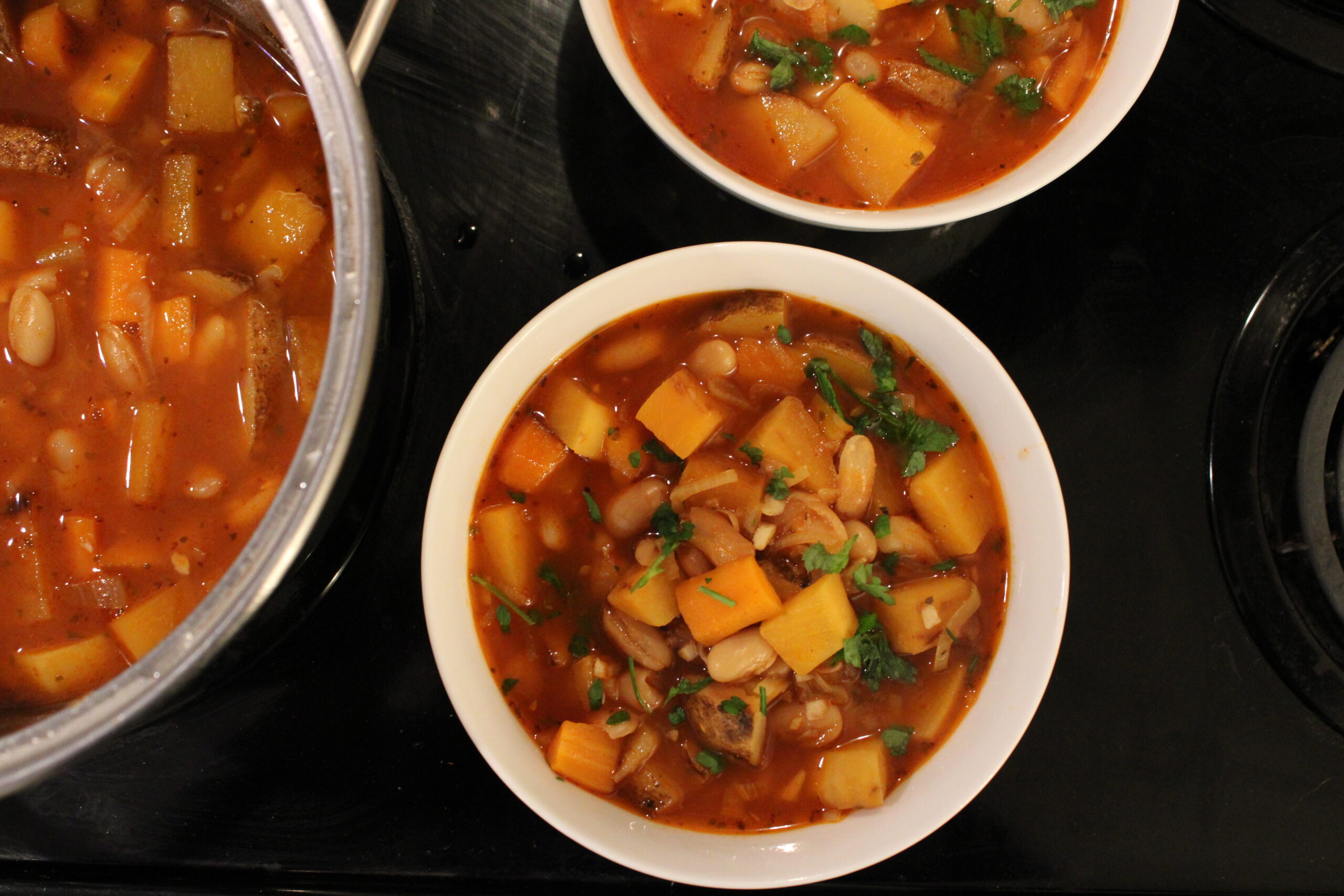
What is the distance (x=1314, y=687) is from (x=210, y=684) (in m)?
2.55

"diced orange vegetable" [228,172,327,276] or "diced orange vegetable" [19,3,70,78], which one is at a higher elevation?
"diced orange vegetable" [19,3,70,78]

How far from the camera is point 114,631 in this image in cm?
173

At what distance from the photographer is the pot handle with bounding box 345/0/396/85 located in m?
1.43

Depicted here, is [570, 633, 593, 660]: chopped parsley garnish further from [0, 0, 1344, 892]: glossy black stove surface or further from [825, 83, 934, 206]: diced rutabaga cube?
[825, 83, 934, 206]: diced rutabaga cube

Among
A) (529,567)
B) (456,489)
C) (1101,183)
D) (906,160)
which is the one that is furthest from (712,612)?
(1101,183)

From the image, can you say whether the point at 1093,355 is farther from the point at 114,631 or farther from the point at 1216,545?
the point at 114,631

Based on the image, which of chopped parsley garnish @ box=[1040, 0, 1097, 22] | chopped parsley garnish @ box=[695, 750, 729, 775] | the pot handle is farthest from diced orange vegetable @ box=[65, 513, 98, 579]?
chopped parsley garnish @ box=[1040, 0, 1097, 22]

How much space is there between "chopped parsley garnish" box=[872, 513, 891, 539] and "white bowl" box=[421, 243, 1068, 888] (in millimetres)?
275

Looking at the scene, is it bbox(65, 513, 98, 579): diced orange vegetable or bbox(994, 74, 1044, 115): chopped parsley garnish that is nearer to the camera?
bbox(65, 513, 98, 579): diced orange vegetable

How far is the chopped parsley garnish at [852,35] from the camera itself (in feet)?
6.37

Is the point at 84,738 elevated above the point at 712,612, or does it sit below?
below

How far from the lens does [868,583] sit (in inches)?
69.4

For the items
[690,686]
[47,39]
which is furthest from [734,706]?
[47,39]

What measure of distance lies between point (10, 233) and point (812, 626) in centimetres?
176
